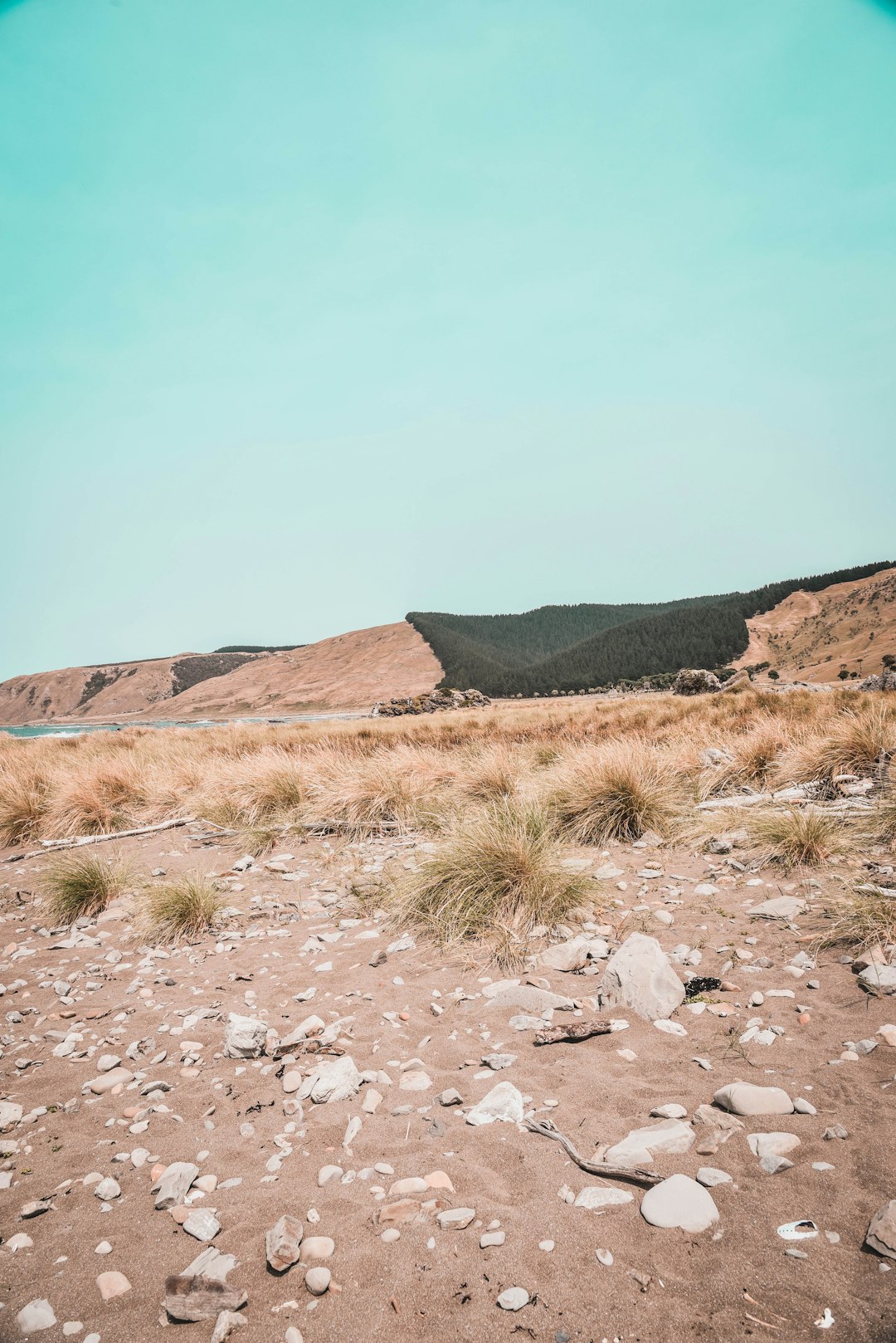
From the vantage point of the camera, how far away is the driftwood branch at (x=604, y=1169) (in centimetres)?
272

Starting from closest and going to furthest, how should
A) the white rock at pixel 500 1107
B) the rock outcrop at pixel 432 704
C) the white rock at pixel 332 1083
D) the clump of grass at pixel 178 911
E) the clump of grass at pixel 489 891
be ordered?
the white rock at pixel 500 1107, the white rock at pixel 332 1083, the clump of grass at pixel 489 891, the clump of grass at pixel 178 911, the rock outcrop at pixel 432 704

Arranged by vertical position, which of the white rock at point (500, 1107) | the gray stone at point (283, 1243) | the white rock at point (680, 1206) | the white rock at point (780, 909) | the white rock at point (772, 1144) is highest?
the gray stone at point (283, 1243)

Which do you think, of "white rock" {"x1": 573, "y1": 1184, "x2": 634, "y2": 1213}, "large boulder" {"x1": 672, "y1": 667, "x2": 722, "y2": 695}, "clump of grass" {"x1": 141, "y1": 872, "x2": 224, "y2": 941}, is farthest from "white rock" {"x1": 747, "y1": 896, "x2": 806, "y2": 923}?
"large boulder" {"x1": 672, "y1": 667, "x2": 722, "y2": 695}

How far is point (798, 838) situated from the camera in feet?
21.6

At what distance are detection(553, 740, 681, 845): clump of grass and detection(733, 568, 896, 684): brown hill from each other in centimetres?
6038

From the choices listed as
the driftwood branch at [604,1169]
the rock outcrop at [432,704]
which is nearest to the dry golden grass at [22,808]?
the driftwood branch at [604,1169]

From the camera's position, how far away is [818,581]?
12875 centimetres

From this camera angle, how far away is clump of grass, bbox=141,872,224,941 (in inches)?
262

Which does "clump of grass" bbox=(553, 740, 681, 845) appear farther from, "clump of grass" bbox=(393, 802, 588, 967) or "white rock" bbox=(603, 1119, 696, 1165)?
"white rock" bbox=(603, 1119, 696, 1165)

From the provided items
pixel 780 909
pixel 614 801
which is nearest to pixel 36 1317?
pixel 780 909

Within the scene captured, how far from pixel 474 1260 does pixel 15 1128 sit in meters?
3.19

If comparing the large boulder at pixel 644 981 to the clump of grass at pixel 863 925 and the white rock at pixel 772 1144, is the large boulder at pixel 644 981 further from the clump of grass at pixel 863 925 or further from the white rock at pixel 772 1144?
the clump of grass at pixel 863 925

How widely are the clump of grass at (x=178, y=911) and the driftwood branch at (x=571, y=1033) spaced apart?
174 inches

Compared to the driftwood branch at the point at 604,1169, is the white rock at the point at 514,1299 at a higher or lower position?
higher
